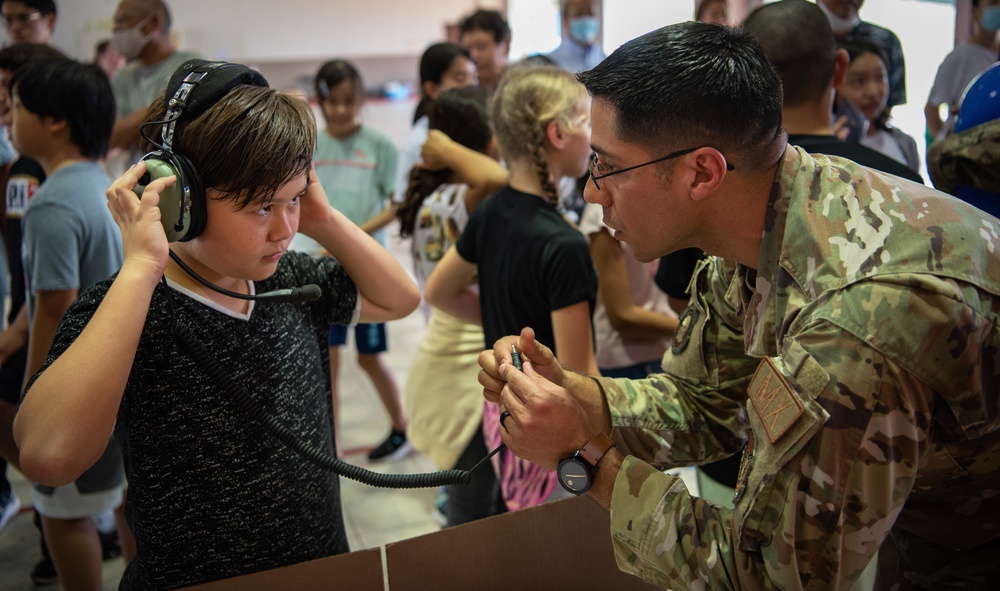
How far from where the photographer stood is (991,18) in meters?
3.42

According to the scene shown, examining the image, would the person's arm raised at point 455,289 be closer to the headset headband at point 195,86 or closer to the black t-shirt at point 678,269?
the black t-shirt at point 678,269

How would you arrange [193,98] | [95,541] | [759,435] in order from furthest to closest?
[95,541] → [193,98] → [759,435]

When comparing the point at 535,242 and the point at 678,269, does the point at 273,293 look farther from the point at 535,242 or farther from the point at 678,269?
the point at 678,269

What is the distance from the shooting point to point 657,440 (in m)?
1.33

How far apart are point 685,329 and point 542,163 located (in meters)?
0.68

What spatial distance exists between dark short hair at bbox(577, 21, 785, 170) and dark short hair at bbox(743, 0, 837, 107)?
3.02ft

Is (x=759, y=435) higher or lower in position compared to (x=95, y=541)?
higher

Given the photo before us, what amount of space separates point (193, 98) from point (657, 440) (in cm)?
90

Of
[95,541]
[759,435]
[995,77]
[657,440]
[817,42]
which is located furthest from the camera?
[95,541]

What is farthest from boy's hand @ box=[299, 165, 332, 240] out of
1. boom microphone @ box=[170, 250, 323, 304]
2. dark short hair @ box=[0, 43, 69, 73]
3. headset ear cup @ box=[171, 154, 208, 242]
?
dark short hair @ box=[0, 43, 69, 73]

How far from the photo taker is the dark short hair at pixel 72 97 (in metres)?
2.11

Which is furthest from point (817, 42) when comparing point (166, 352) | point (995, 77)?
point (166, 352)

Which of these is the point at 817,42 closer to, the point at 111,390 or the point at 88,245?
the point at 111,390

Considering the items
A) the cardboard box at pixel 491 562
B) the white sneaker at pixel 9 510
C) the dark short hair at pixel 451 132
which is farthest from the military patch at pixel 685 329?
the white sneaker at pixel 9 510
